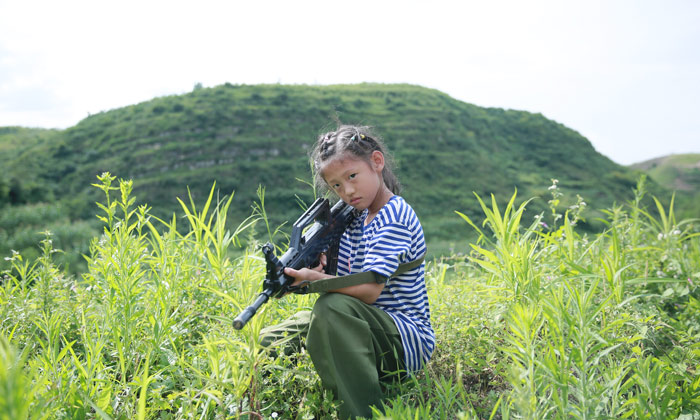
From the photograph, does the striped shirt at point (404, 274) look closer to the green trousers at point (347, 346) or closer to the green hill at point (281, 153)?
the green trousers at point (347, 346)

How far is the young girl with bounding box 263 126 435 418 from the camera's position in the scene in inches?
67.7

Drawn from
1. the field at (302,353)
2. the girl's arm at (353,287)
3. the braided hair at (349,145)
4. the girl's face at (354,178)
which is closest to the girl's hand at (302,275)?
the girl's arm at (353,287)

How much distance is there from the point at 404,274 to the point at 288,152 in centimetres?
4729

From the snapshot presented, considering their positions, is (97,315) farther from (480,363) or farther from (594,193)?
(594,193)

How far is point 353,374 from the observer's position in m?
1.75

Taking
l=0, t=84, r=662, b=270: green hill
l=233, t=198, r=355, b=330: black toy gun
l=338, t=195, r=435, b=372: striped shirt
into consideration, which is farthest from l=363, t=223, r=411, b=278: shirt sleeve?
l=0, t=84, r=662, b=270: green hill

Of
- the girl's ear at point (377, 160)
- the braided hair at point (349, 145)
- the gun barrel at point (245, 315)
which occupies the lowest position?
the gun barrel at point (245, 315)

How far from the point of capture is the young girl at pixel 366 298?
172 centimetres

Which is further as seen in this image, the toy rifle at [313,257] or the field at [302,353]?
the toy rifle at [313,257]

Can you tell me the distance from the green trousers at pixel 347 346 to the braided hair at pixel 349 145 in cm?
65

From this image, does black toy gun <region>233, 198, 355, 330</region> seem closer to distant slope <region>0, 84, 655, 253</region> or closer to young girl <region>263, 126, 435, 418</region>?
young girl <region>263, 126, 435, 418</region>

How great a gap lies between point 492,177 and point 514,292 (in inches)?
2032

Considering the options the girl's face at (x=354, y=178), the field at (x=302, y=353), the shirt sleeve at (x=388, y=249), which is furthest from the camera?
the girl's face at (x=354, y=178)

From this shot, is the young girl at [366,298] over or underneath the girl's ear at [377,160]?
underneath
